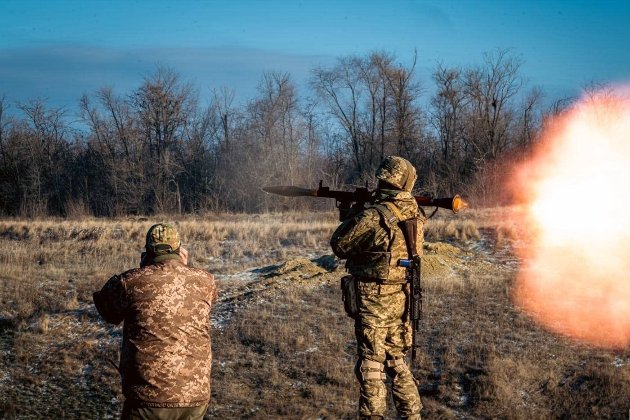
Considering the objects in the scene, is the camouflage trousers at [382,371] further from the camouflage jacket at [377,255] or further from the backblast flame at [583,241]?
the backblast flame at [583,241]

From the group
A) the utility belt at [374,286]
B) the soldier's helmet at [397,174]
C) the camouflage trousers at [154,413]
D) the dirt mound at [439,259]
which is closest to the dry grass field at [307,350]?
the dirt mound at [439,259]

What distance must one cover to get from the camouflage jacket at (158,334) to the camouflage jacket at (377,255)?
5.27ft

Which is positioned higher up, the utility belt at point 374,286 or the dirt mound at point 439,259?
the utility belt at point 374,286

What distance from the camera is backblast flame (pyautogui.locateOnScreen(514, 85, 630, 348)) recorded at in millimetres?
10000

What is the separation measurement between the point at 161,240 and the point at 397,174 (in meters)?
2.13

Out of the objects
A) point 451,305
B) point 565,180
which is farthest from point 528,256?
point 451,305

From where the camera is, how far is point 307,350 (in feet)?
27.2

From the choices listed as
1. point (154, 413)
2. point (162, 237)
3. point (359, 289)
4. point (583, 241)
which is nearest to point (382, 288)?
point (359, 289)

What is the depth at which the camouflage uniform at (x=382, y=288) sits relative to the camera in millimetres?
4859

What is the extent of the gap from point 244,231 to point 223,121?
91.8 ft

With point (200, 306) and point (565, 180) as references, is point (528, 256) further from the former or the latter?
point (200, 306)

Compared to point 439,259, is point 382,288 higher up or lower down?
higher up

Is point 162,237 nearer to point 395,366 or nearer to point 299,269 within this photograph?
point 395,366

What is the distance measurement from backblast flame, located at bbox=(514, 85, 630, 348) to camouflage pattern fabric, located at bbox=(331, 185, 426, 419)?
4.96m
